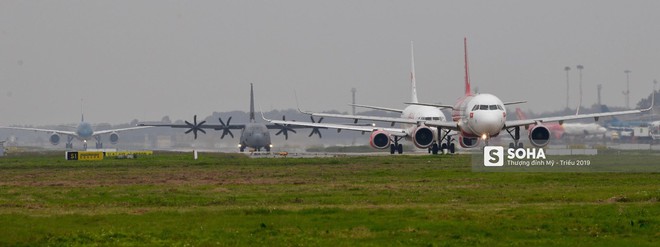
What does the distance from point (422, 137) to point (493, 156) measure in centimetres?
2681

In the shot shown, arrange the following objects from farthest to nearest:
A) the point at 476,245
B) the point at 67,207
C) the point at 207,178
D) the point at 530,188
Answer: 1. the point at 207,178
2. the point at 530,188
3. the point at 67,207
4. the point at 476,245

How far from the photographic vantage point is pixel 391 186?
48594 mm

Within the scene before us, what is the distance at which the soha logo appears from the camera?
6194cm

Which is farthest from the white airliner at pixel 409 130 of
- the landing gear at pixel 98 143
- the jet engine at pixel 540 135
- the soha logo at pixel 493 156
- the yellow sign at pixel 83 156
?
the landing gear at pixel 98 143

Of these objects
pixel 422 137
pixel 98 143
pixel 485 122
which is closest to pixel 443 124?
pixel 422 137

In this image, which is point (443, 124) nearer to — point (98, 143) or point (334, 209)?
point (334, 209)

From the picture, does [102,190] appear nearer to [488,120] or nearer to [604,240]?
[604,240]

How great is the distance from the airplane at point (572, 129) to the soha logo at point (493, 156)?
228ft

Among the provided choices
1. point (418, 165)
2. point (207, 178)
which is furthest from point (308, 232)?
point (418, 165)

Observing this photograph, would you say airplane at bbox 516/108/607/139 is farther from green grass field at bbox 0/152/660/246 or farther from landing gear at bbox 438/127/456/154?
green grass field at bbox 0/152/660/246

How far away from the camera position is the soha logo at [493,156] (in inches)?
2438

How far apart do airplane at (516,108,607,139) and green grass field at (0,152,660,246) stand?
75.0m

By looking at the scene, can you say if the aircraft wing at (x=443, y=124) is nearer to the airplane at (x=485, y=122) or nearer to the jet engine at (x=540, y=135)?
the airplane at (x=485, y=122)

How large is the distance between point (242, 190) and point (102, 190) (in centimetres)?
590
